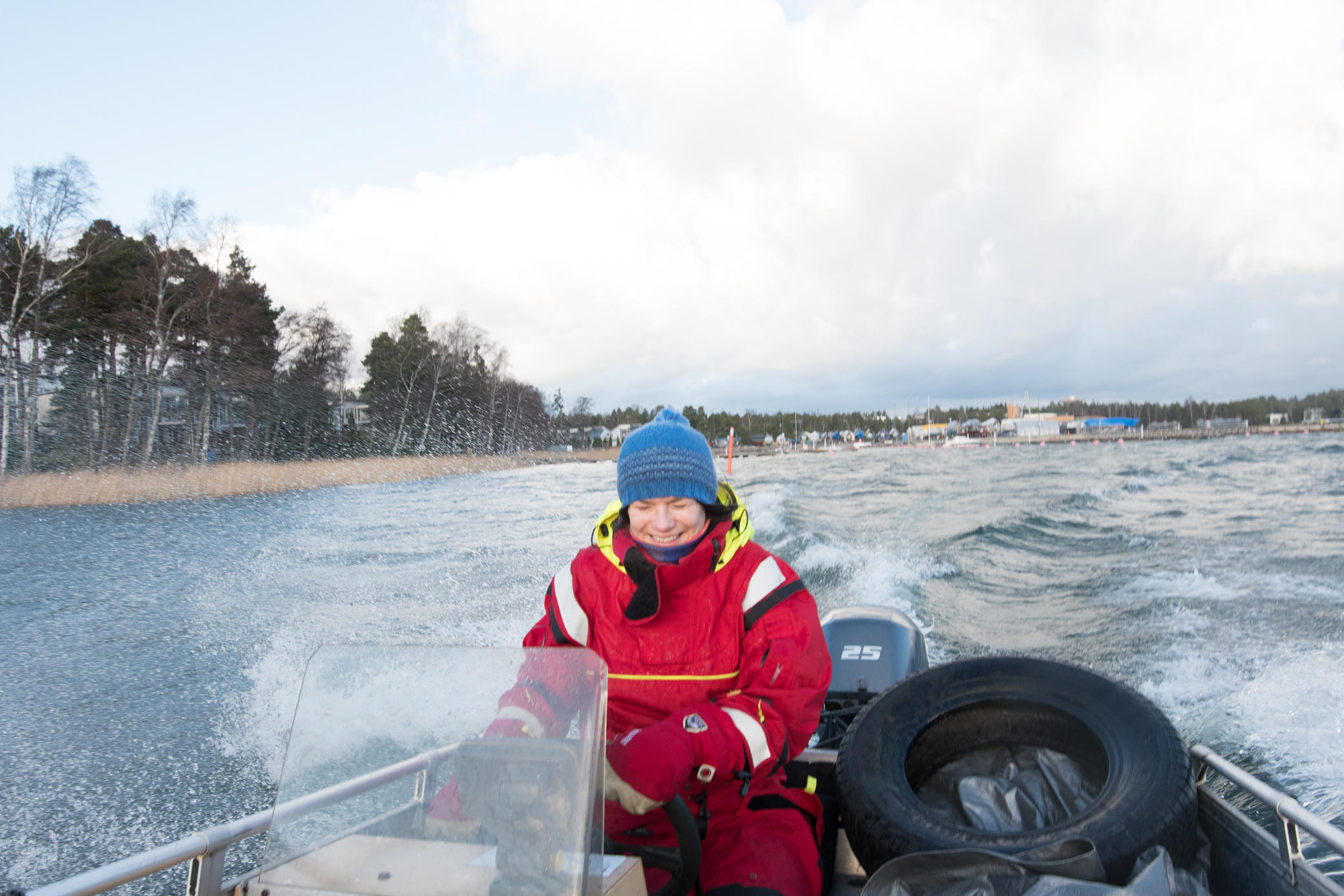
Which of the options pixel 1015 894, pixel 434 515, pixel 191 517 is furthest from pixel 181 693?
pixel 191 517

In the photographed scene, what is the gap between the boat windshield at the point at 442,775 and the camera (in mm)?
1100

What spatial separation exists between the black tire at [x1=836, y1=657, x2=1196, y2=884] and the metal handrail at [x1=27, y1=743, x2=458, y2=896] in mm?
1206

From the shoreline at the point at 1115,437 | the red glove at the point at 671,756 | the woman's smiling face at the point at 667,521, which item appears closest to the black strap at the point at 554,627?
the woman's smiling face at the point at 667,521

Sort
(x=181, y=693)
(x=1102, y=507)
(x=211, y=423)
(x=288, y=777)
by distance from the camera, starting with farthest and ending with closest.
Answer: (x=211, y=423), (x=1102, y=507), (x=181, y=693), (x=288, y=777)

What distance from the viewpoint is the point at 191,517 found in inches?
608

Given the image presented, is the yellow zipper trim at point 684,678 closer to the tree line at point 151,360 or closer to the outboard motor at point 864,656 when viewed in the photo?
the outboard motor at point 864,656

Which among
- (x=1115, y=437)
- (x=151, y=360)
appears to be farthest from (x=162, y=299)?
(x=1115, y=437)

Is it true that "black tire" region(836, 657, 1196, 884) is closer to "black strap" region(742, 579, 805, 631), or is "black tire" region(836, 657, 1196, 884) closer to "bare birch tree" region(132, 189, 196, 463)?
"black strap" region(742, 579, 805, 631)

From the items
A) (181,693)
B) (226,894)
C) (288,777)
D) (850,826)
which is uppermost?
(288,777)

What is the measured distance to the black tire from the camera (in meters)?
1.68

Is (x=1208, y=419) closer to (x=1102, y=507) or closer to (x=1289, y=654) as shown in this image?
(x=1102, y=507)

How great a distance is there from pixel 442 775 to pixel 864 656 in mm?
2862

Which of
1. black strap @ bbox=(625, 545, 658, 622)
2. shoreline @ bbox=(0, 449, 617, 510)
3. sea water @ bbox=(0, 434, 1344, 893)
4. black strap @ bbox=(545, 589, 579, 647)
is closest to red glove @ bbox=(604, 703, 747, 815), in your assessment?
black strap @ bbox=(625, 545, 658, 622)

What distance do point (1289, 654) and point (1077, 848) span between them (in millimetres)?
5520
